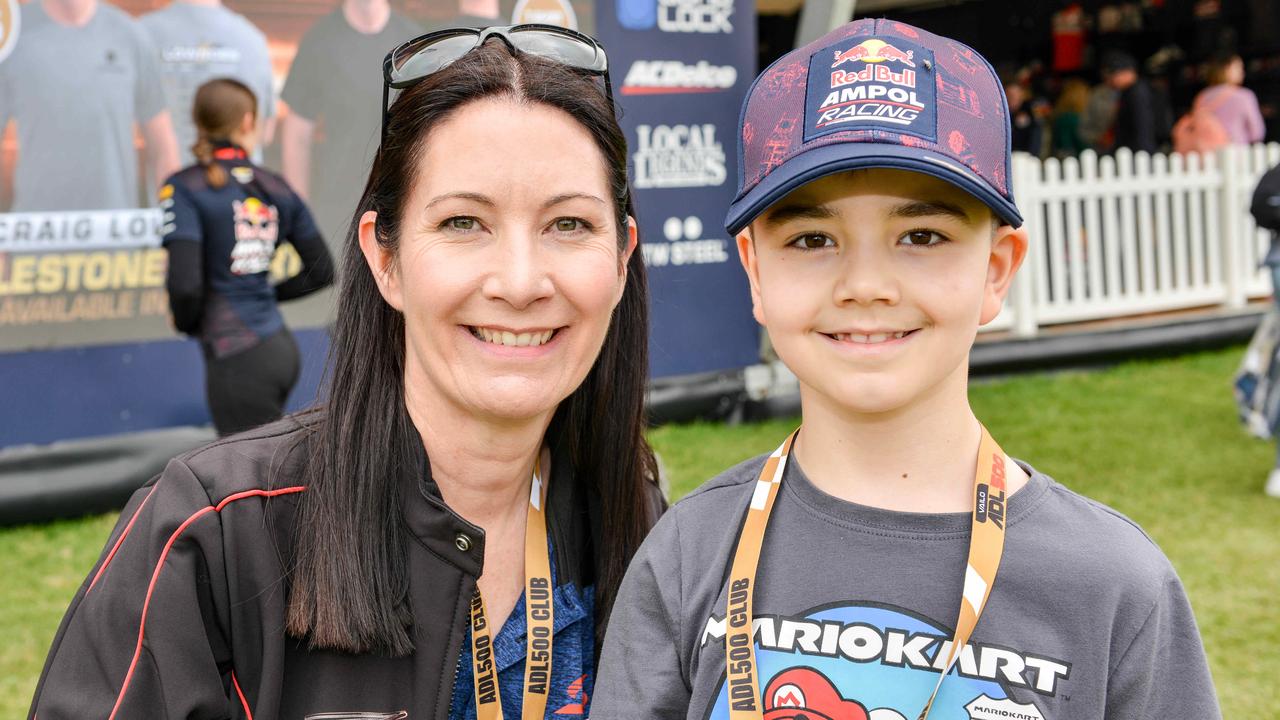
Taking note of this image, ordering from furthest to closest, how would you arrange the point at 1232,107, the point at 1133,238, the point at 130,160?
the point at 1232,107, the point at 1133,238, the point at 130,160

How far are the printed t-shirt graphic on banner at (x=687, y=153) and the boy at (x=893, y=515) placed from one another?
6.21 m

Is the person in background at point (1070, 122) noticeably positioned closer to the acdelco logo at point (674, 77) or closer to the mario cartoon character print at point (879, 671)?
the acdelco logo at point (674, 77)

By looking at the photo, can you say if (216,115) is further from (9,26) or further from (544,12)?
(544,12)

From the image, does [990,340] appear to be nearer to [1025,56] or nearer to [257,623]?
[257,623]

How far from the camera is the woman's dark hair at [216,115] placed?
18.1 ft

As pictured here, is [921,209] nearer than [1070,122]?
Yes

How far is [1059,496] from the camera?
5.43 ft

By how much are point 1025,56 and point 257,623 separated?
17.8 metres

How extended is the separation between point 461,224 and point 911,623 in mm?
985

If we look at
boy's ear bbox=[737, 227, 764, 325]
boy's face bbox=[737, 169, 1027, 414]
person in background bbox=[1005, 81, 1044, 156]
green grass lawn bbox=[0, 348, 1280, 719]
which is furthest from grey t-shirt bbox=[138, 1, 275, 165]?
person in background bbox=[1005, 81, 1044, 156]

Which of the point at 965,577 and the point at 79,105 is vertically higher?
the point at 79,105

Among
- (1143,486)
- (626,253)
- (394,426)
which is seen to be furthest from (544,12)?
(394,426)

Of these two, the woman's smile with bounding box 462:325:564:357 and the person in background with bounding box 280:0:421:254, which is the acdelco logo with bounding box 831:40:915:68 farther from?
the person in background with bounding box 280:0:421:254

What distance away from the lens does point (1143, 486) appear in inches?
260
